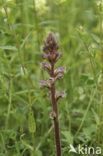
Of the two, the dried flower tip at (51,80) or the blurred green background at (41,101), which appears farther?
the blurred green background at (41,101)

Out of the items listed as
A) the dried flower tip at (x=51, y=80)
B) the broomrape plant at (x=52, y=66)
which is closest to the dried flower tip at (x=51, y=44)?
the broomrape plant at (x=52, y=66)

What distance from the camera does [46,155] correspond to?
266 centimetres

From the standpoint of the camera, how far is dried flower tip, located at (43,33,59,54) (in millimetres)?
1919

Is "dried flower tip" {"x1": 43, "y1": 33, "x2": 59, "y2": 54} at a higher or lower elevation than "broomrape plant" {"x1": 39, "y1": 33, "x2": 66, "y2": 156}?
higher

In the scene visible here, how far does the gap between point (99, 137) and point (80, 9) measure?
13.3 ft

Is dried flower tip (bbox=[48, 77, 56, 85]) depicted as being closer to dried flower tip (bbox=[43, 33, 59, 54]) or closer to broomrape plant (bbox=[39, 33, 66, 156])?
broomrape plant (bbox=[39, 33, 66, 156])

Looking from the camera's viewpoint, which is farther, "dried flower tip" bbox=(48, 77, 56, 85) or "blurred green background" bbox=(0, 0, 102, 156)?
"blurred green background" bbox=(0, 0, 102, 156)

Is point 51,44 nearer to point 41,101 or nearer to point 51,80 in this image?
point 51,80

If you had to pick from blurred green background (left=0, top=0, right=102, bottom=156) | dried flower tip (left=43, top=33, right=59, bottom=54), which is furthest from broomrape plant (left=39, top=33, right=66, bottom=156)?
blurred green background (left=0, top=0, right=102, bottom=156)

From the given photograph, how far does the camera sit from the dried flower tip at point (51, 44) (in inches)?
75.5

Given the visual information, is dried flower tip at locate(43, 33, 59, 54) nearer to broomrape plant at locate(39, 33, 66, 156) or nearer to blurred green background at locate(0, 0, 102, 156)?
broomrape plant at locate(39, 33, 66, 156)

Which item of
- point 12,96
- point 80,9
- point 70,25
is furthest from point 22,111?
point 80,9

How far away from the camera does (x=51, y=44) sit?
1.93m

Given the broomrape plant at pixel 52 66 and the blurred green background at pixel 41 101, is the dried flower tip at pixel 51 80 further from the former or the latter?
the blurred green background at pixel 41 101
